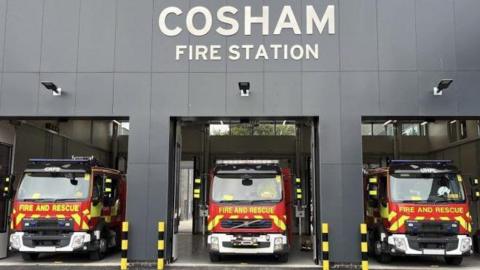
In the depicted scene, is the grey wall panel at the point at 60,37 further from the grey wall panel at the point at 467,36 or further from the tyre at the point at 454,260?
the tyre at the point at 454,260

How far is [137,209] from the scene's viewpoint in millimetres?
11406

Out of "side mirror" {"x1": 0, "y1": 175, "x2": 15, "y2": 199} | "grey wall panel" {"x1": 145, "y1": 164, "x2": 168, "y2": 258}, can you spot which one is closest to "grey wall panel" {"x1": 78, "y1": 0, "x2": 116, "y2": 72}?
"grey wall panel" {"x1": 145, "y1": 164, "x2": 168, "y2": 258}

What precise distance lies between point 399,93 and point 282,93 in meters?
2.93

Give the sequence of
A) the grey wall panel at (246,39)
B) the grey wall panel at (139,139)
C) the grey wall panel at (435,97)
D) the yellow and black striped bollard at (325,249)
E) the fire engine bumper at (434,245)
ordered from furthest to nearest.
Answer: the grey wall panel at (246,39), the grey wall panel at (139,139), the grey wall panel at (435,97), the fire engine bumper at (434,245), the yellow and black striped bollard at (325,249)

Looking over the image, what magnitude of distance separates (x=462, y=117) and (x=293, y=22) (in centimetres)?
491

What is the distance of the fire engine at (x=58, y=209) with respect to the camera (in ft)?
37.6

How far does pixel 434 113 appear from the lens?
1152 cm

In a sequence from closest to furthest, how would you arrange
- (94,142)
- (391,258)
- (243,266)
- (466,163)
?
(243,266)
(391,258)
(466,163)
(94,142)

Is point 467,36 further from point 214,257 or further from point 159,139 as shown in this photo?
point 214,257

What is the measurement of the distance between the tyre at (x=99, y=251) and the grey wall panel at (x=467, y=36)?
10430mm

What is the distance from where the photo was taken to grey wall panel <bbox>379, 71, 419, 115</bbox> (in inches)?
456

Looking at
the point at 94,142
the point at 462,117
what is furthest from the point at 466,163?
the point at 94,142

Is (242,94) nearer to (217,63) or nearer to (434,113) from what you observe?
(217,63)

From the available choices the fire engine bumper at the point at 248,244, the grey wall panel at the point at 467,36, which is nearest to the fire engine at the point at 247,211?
the fire engine bumper at the point at 248,244
